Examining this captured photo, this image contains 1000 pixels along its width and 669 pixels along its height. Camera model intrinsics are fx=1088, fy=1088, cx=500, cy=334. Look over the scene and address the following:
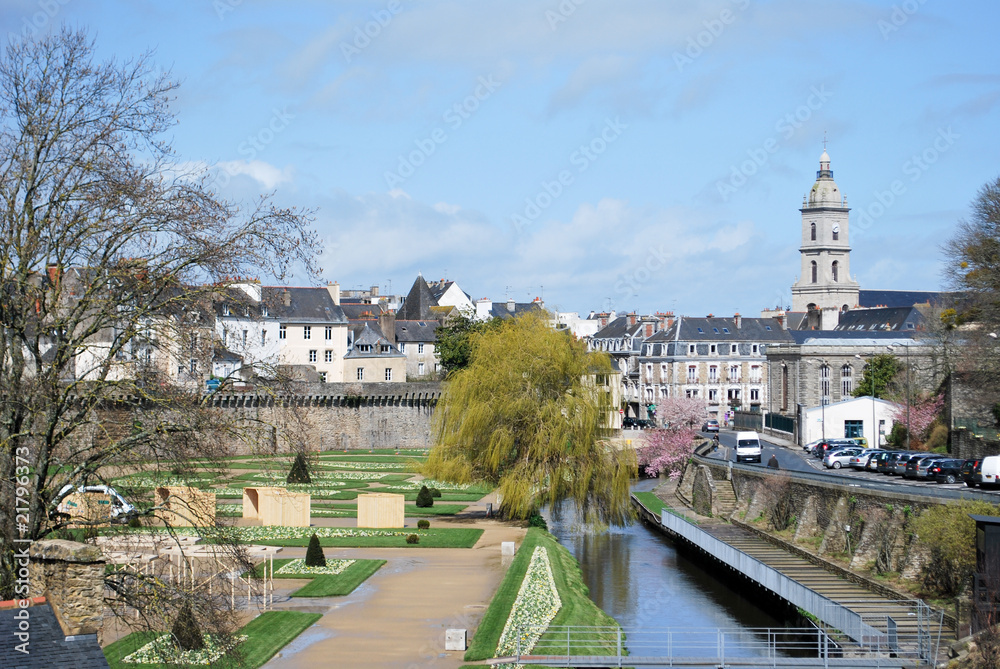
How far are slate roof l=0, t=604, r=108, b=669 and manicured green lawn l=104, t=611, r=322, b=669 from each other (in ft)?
17.1

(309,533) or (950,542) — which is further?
(309,533)

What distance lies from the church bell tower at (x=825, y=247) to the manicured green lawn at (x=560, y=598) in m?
122

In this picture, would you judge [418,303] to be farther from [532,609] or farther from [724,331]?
[532,609]

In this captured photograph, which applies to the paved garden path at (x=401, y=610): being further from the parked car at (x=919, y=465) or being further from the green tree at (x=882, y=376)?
the green tree at (x=882, y=376)

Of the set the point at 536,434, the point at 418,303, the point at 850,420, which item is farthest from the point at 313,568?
the point at 418,303

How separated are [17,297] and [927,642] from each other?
1926cm

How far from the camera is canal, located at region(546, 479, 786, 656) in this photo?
2983 centimetres

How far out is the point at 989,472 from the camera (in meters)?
36.2

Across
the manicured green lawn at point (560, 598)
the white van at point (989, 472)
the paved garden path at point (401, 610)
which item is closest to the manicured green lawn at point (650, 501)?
the manicured green lawn at point (560, 598)

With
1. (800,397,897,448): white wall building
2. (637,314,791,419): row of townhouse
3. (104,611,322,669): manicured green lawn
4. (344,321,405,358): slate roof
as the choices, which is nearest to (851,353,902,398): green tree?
(800,397,897,448): white wall building

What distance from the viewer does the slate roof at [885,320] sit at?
8838 cm

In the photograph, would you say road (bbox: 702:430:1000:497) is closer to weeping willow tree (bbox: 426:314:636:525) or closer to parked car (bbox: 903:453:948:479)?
parked car (bbox: 903:453:948:479)

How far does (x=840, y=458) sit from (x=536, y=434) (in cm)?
1941

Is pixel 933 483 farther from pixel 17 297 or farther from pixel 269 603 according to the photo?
pixel 17 297
